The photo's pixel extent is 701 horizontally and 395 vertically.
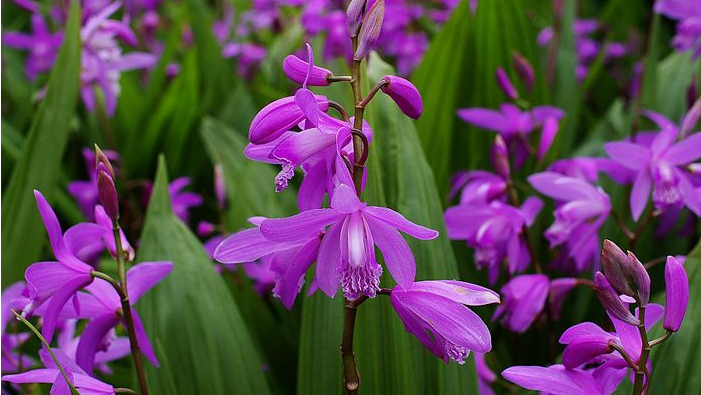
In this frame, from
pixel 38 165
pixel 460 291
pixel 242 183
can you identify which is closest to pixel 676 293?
pixel 460 291

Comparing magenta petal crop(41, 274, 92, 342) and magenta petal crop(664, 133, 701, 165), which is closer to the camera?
magenta petal crop(41, 274, 92, 342)

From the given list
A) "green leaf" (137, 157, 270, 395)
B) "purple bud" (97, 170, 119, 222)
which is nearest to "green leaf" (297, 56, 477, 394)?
"green leaf" (137, 157, 270, 395)

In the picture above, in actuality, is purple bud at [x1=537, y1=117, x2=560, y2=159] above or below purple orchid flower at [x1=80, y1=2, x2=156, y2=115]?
below

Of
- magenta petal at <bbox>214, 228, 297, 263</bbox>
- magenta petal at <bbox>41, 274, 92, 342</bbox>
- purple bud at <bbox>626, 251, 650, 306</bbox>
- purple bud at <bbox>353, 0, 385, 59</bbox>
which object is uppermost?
purple bud at <bbox>353, 0, 385, 59</bbox>

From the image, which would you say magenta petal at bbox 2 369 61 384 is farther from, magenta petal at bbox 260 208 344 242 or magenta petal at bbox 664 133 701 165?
magenta petal at bbox 664 133 701 165

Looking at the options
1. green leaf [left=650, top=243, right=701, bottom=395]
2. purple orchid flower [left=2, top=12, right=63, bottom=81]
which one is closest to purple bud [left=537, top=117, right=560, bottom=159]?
green leaf [left=650, top=243, right=701, bottom=395]

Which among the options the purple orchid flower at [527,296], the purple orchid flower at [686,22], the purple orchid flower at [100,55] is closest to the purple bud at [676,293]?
the purple orchid flower at [527,296]

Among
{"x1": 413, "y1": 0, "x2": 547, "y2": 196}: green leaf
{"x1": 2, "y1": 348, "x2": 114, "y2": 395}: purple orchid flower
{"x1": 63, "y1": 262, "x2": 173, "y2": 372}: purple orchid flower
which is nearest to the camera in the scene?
{"x1": 2, "y1": 348, "x2": 114, "y2": 395}: purple orchid flower

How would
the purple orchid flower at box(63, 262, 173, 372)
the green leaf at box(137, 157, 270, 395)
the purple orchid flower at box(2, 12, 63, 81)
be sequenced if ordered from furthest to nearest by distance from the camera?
the purple orchid flower at box(2, 12, 63, 81) → the green leaf at box(137, 157, 270, 395) → the purple orchid flower at box(63, 262, 173, 372)
